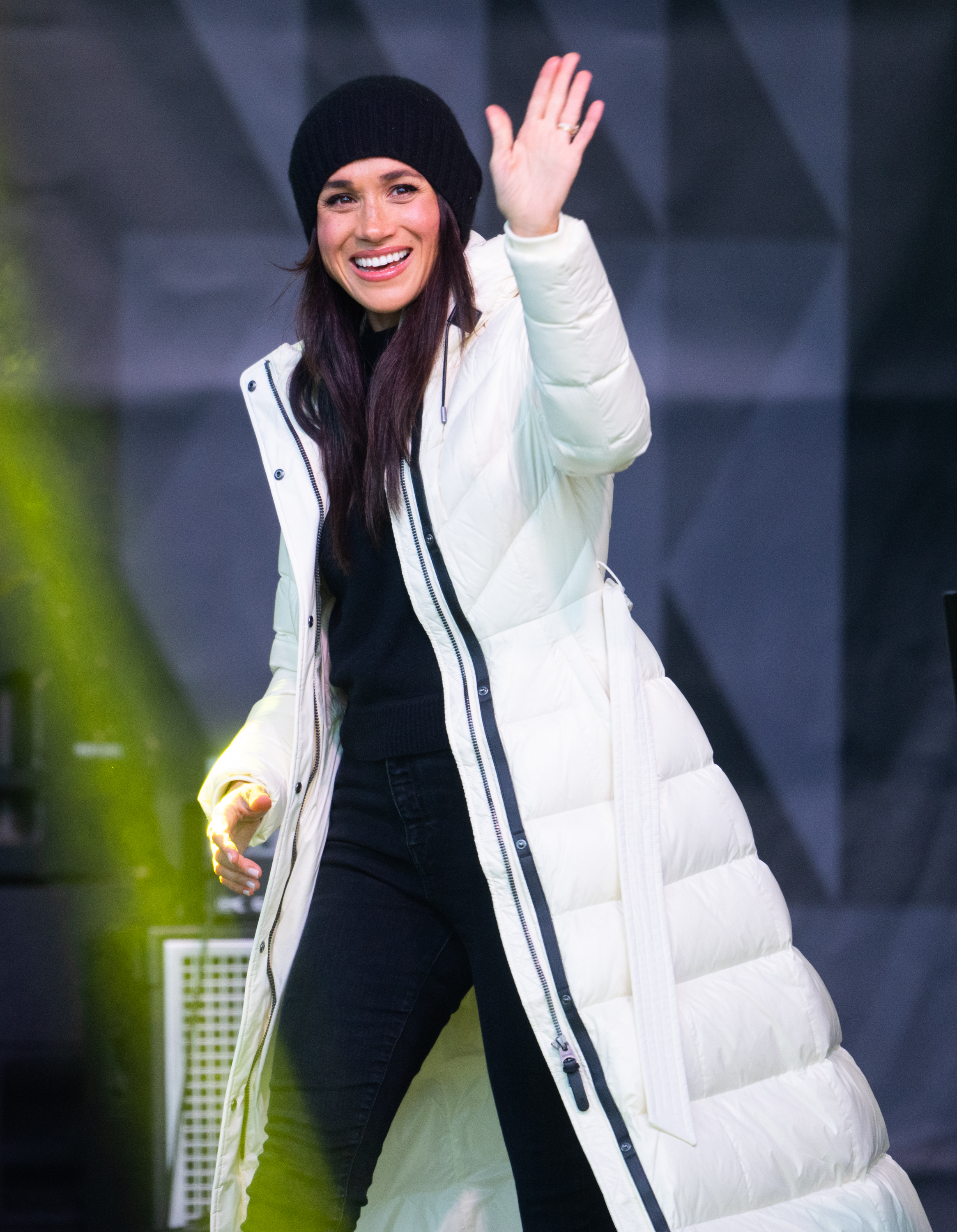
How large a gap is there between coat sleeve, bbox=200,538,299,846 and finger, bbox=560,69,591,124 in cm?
61

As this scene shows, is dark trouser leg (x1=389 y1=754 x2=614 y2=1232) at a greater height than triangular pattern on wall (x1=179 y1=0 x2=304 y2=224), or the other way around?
triangular pattern on wall (x1=179 y1=0 x2=304 y2=224)

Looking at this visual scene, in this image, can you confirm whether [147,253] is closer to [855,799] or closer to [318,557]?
[318,557]

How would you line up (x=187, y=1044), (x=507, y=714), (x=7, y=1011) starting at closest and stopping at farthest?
(x=507, y=714) → (x=187, y=1044) → (x=7, y=1011)

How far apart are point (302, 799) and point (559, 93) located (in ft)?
2.73

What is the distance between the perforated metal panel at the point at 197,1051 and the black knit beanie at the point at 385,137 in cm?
123

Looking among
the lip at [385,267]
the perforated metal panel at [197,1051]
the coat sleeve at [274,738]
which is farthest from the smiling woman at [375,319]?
the perforated metal panel at [197,1051]

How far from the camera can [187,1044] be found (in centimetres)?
216

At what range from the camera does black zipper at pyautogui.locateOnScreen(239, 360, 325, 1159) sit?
1.55 meters

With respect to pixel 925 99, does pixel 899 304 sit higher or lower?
lower

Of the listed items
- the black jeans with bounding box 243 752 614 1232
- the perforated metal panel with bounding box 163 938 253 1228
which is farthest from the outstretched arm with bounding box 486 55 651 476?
the perforated metal panel with bounding box 163 938 253 1228

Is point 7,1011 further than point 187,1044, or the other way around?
point 7,1011

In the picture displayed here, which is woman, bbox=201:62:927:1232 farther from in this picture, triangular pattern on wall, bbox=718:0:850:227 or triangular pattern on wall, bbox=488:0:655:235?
triangular pattern on wall, bbox=718:0:850:227

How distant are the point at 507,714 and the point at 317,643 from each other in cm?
33

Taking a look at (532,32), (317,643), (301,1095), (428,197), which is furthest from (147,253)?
(301,1095)
